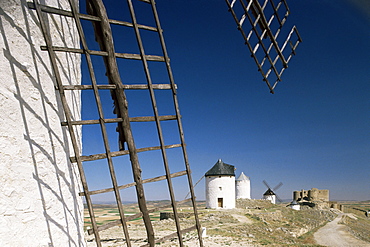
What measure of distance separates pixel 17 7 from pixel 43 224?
181 cm

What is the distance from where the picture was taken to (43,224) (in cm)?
233

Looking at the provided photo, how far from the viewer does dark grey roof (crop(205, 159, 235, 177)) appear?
57.2ft

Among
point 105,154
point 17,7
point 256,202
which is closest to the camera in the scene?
point 17,7

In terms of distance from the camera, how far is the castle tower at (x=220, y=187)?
56.6ft

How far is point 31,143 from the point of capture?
2279mm

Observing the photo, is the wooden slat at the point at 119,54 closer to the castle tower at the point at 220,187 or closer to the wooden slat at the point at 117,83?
the wooden slat at the point at 117,83

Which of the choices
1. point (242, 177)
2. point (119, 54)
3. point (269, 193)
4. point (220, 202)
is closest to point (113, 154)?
point (119, 54)

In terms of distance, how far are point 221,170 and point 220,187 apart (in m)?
1.06

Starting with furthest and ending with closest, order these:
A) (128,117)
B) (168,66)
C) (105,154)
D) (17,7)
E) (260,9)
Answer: (260,9), (168,66), (128,117), (105,154), (17,7)

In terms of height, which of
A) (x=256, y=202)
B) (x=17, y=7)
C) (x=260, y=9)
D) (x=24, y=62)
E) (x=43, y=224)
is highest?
(x=260, y=9)

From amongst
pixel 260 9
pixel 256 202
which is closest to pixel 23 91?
pixel 260 9

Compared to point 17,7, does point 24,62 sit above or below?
below

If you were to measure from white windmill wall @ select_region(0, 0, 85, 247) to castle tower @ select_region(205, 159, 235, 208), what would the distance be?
603 inches

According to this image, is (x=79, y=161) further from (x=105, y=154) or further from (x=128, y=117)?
(x=128, y=117)
